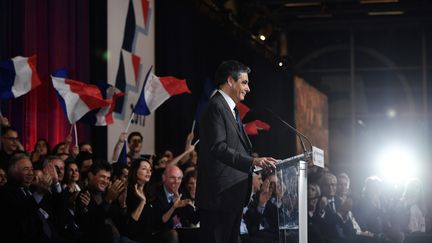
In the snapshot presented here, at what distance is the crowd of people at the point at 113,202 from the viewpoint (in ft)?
20.5

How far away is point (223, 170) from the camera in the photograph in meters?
5.30

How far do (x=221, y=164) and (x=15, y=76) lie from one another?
11.1ft

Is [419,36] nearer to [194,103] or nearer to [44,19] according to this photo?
[194,103]

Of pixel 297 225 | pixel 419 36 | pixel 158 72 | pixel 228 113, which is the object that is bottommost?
pixel 297 225

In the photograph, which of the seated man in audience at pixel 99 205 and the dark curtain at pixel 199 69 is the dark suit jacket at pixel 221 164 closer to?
the seated man in audience at pixel 99 205

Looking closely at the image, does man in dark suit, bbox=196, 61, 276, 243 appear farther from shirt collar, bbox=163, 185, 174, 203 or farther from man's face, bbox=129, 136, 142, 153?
man's face, bbox=129, 136, 142, 153

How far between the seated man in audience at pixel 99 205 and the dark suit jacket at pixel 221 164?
1.76 meters

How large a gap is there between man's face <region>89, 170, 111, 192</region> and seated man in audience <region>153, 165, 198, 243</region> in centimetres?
51

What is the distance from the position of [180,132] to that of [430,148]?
792 centimetres

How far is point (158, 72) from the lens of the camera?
12.9m

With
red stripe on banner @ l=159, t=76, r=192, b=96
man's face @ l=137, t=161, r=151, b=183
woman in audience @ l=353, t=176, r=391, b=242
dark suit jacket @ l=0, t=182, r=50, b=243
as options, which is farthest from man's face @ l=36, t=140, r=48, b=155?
woman in audience @ l=353, t=176, r=391, b=242

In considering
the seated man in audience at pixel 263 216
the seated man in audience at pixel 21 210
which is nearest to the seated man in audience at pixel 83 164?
the seated man in audience at pixel 263 216

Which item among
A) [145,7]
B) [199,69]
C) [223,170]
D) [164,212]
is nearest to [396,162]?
[199,69]

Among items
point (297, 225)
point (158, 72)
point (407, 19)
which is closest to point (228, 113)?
point (297, 225)
